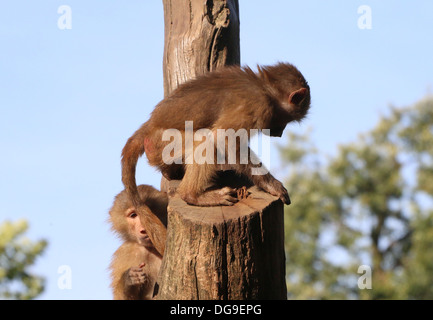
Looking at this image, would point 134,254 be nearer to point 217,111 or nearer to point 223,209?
point 217,111

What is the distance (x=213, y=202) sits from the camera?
16.4 ft

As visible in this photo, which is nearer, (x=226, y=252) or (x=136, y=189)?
(x=226, y=252)

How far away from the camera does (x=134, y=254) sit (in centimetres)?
662

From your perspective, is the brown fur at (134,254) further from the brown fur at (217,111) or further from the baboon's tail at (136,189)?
the brown fur at (217,111)

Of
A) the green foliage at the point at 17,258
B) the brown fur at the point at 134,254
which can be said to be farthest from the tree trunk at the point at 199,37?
the green foliage at the point at 17,258

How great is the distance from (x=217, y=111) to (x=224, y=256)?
1.74 m

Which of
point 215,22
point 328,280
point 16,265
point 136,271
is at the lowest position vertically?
point 328,280

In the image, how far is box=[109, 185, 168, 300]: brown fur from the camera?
624cm

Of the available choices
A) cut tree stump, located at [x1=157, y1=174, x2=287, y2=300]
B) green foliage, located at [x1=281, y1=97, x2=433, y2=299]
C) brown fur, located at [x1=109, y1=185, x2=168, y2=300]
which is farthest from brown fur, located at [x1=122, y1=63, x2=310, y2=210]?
green foliage, located at [x1=281, y1=97, x2=433, y2=299]

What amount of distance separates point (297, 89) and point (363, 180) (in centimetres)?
2297

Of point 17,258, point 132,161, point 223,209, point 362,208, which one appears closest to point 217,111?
point 132,161

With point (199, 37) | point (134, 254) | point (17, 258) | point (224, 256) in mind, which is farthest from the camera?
point (17, 258)
